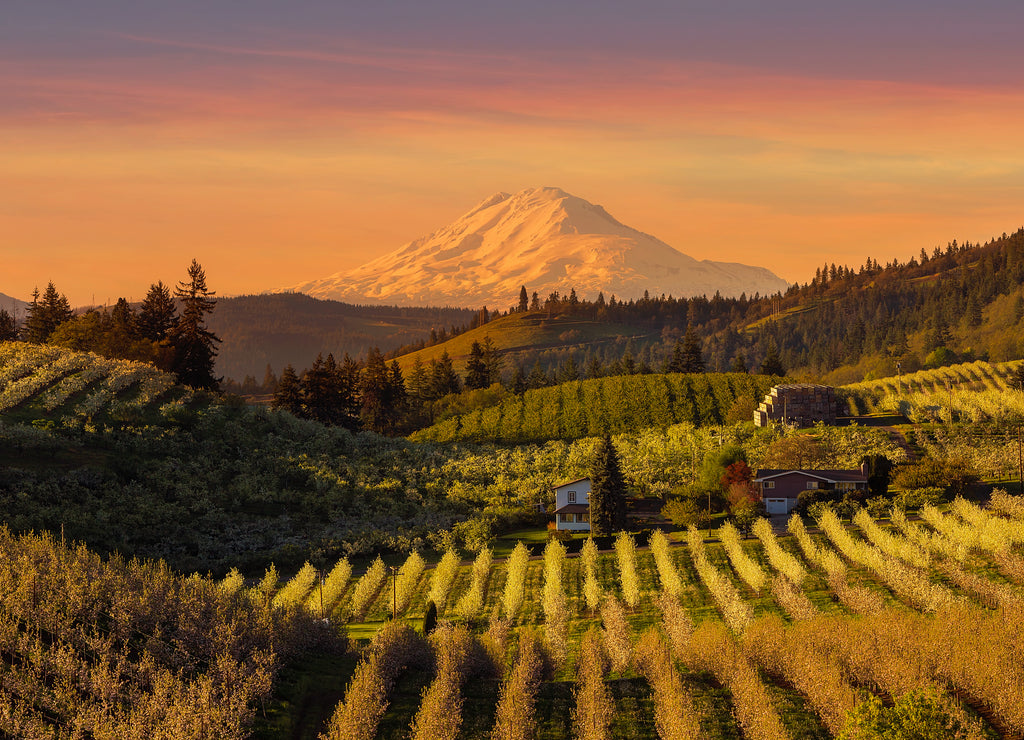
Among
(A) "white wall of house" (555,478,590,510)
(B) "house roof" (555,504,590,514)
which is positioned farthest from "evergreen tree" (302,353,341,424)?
(B) "house roof" (555,504,590,514)

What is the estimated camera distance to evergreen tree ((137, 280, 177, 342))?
124m

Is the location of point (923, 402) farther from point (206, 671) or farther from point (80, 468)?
point (206, 671)

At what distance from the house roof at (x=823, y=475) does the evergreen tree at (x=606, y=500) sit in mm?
15617

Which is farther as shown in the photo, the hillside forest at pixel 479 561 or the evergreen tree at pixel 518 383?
the evergreen tree at pixel 518 383

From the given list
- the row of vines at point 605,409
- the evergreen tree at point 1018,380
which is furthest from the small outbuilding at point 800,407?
the evergreen tree at point 1018,380

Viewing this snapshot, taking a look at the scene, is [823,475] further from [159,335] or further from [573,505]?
[159,335]

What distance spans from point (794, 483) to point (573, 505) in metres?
20.1

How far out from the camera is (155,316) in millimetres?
125188

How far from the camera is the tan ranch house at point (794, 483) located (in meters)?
86.5

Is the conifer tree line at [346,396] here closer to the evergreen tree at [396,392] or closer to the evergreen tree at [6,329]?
the evergreen tree at [396,392]

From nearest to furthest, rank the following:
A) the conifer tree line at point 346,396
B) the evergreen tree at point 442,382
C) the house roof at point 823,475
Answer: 1. the house roof at point 823,475
2. the conifer tree line at point 346,396
3. the evergreen tree at point 442,382

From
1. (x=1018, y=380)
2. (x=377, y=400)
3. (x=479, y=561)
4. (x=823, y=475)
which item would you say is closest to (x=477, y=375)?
(x=377, y=400)

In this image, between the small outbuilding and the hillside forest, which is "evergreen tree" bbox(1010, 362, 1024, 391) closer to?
the hillside forest

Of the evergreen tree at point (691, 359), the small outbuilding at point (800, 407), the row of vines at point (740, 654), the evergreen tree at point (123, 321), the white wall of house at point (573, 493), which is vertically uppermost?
the evergreen tree at point (123, 321)
